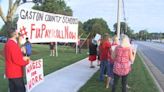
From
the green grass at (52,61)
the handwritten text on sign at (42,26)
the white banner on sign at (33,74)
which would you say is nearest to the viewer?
the white banner on sign at (33,74)

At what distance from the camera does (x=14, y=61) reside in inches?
348

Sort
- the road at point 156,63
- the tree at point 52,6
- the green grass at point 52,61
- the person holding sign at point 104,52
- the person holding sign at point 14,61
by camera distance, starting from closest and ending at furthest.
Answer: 1. the person holding sign at point 14,61
2. the person holding sign at point 104,52
3. the green grass at point 52,61
4. the road at point 156,63
5. the tree at point 52,6

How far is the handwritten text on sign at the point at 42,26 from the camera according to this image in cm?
1065

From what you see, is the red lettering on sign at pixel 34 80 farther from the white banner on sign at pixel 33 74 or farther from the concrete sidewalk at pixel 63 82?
the concrete sidewalk at pixel 63 82

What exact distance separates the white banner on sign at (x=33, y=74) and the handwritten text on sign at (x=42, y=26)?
38.0 inches

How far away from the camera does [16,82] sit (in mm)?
9078

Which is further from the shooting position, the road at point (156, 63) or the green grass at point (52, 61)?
the road at point (156, 63)

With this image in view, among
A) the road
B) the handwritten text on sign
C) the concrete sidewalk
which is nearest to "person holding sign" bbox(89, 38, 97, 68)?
the concrete sidewalk

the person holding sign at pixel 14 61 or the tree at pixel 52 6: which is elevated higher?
the tree at pixel 52 6

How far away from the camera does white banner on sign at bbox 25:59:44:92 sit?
31.6 ft

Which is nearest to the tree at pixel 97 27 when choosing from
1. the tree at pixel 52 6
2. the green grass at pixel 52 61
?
the tree at pixel 52 6

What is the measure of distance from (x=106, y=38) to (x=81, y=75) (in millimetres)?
2810

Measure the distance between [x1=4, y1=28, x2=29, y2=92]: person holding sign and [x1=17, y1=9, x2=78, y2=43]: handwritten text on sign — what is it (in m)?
1.47

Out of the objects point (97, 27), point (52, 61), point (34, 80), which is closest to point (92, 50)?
point (52, 61)
